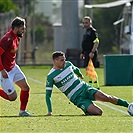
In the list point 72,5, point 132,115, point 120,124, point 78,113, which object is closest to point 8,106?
point 78,113

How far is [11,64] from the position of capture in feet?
39.7

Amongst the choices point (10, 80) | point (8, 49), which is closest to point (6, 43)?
point (8, 49)

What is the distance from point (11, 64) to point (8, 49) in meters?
0.37

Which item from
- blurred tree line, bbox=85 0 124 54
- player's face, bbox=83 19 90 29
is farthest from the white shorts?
blurred tree line, bbox=85 0 124 54

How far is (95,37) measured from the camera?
1841 centimetres

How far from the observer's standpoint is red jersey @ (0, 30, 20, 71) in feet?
38.4

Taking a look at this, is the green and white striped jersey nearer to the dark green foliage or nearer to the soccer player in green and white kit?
the soccer player in green and white kit

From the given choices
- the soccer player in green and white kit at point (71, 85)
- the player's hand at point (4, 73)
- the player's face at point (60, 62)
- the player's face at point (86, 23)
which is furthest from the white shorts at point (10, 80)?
the player's face at point (86, 23)

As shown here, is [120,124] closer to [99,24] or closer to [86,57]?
[86,57]

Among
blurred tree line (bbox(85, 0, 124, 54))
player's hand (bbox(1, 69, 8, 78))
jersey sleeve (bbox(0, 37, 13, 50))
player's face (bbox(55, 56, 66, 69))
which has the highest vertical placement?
jersey sleeve (bbox(0, 37, 13, 50))

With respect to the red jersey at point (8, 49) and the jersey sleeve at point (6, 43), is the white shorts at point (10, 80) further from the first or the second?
the jersey sleeve at point (6, 43)

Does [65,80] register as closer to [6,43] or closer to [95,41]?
[6,43]

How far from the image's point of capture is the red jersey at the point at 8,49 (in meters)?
11.7

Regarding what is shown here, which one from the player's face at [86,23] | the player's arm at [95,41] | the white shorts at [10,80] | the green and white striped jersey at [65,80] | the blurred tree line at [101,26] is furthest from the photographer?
the blurred tree line at [101,26]
